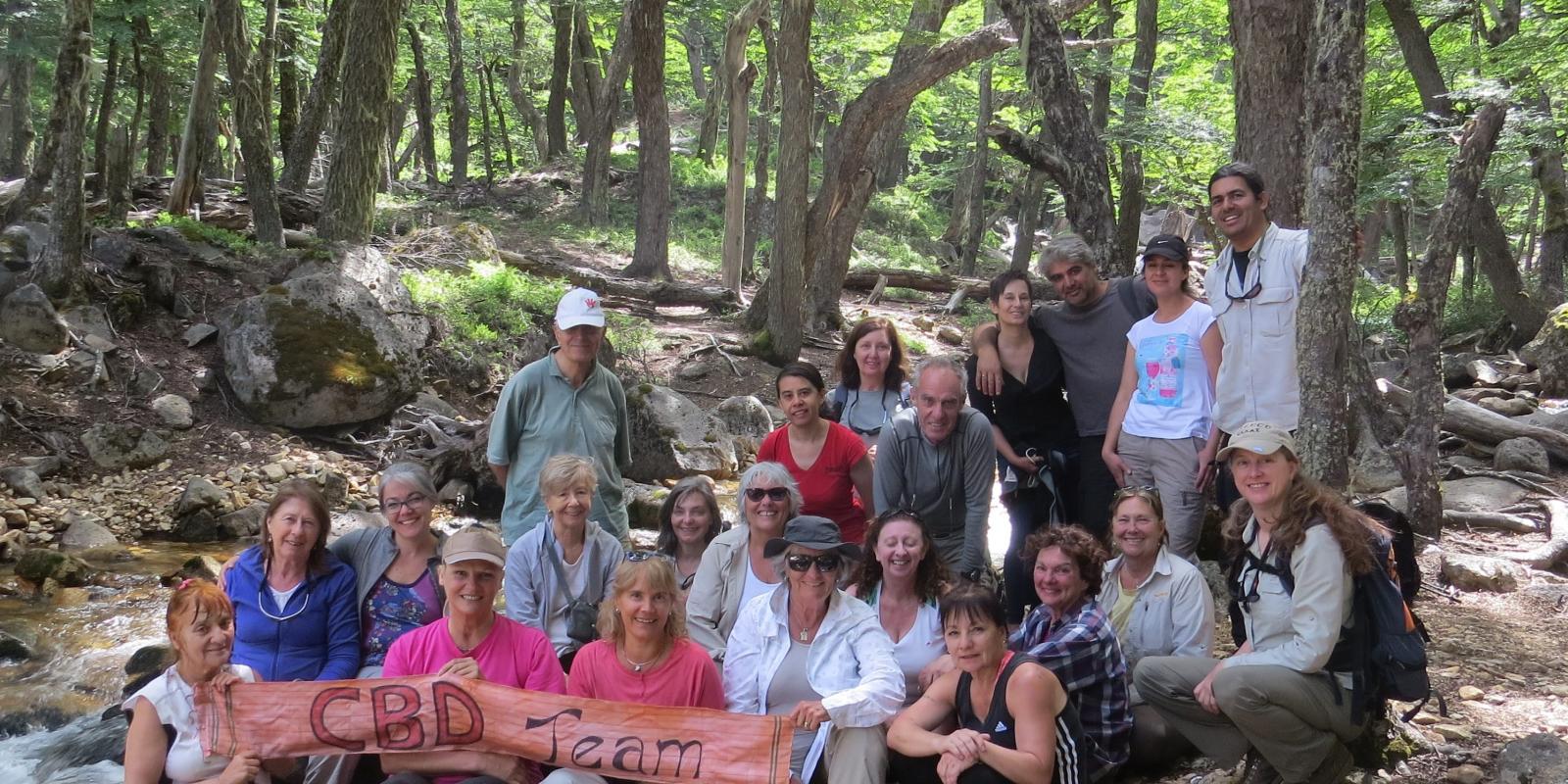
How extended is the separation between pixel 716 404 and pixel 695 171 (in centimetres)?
1799

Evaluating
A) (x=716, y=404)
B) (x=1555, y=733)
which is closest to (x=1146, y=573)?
(x=1555, y=733)

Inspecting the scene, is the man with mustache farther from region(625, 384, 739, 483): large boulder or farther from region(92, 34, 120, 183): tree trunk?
region(92, 34, 120, 183): tree trunk

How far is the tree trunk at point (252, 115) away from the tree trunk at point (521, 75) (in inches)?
544

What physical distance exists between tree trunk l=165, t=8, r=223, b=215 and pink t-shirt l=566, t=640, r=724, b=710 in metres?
12.6

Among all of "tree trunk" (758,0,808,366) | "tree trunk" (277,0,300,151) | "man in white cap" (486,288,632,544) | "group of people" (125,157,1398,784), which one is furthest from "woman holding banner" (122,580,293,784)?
"tree trunk" (277,0,300,151)

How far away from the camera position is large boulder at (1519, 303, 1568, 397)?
13516 millimetres

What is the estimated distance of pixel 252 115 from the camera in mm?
13445

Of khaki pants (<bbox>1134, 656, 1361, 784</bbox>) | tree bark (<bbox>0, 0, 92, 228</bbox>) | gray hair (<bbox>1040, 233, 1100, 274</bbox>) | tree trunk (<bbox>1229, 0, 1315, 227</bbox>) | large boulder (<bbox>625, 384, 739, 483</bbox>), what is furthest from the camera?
large boulder (<bbox>625, 384, 739, 483</bbox>)

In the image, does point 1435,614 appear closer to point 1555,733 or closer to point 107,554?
point 1555,733

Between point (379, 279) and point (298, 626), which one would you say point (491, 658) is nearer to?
point (298, 626)

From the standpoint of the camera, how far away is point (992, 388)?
5336 mm

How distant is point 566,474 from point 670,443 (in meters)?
7.04

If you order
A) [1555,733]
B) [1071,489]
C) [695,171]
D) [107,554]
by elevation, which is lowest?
[107,554]

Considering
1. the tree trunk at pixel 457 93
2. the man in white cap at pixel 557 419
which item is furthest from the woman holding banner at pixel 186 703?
the tree trunk at pixel 457 93
